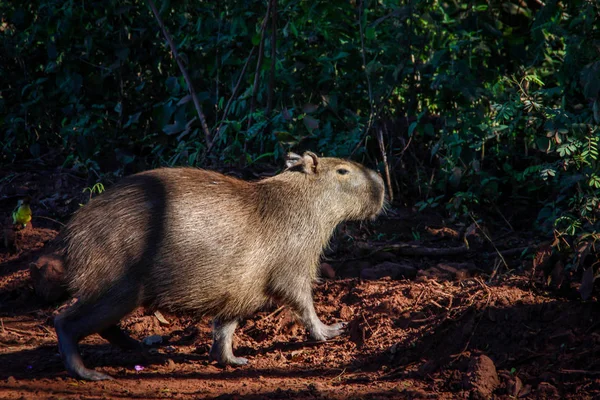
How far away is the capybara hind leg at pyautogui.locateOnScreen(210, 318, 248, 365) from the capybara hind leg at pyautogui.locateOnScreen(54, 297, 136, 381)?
64 centimetres

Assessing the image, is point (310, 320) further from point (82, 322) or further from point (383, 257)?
point (82, 322)

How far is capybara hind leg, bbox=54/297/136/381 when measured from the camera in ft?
12.3

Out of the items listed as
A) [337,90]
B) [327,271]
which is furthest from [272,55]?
[327,271]

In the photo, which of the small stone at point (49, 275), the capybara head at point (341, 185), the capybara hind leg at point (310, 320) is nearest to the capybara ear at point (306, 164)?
the capybara head at point (341, 185)

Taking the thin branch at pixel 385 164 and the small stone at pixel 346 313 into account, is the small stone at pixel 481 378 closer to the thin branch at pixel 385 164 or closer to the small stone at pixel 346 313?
the small stone at pixel 346 313

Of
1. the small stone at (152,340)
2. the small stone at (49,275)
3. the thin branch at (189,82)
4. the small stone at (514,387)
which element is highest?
the thin branch at (189,82)

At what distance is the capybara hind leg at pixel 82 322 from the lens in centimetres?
374

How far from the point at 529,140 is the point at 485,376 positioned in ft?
9.36

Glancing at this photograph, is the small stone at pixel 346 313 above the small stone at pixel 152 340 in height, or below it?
below

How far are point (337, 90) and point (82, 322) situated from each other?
322cm

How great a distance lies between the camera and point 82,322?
3.76m

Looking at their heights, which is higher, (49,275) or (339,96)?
(339,96)

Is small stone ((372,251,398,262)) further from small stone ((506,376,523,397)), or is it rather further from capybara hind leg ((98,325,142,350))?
small stone ((506,376,523,397))

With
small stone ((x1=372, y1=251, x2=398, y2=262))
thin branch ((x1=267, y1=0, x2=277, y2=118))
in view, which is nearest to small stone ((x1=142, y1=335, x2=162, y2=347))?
small stone ((x1=372, y1=251, x2=398, y2=262))
